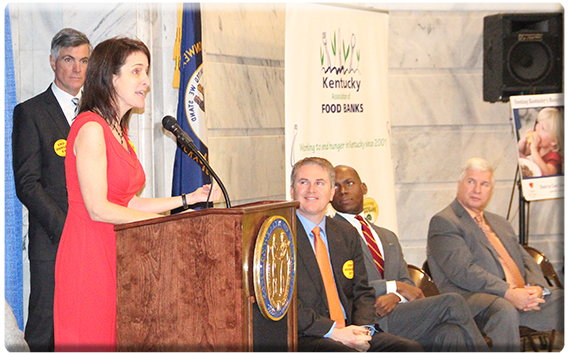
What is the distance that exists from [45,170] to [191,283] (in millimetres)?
1534

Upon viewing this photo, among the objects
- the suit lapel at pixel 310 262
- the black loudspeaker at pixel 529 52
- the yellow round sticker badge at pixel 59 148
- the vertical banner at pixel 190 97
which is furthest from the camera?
the black loudspeaker at pixel 529 52

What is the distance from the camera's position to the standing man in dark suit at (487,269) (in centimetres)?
389

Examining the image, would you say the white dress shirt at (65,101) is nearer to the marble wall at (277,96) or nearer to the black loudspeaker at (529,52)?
the marble wall at (277,96)

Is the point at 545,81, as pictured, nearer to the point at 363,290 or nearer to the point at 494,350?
the point at 494,350

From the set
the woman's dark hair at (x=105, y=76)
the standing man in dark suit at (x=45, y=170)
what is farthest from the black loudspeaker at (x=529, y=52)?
the woman's dark hair at (x=105, y=76)

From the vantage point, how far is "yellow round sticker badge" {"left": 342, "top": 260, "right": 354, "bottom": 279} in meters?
3.21

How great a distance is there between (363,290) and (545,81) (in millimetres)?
3049

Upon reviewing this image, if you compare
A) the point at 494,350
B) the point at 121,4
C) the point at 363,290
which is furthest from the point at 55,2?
the point at 494,350

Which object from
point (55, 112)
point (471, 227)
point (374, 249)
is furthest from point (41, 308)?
point (471, 227)

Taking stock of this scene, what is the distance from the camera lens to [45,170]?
337 centimetres

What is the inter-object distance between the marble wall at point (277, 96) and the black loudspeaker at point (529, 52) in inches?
16.1

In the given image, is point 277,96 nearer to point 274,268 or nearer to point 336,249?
point 336,249

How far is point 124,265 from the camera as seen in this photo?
2244 millimetres

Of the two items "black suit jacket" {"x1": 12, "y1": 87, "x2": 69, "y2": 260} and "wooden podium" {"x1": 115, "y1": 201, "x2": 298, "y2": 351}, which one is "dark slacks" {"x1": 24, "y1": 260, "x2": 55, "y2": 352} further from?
"wooden podium" {"x1": 115, "y1": 201, "x2": 298, "y2": 351}
